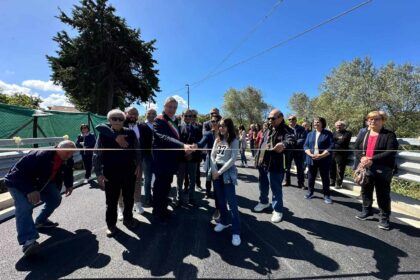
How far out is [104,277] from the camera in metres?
2.49

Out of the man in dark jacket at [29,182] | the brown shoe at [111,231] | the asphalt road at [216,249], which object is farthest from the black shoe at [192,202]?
the man in dark jacket at [29,182]

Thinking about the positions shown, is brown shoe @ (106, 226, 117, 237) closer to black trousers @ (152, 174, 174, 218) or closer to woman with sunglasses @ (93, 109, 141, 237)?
woman with sunglasses @ (93, 109, 141, 237)

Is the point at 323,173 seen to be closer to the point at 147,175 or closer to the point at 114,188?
the point at 147,175

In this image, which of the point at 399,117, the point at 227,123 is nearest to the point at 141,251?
the point at 227,123

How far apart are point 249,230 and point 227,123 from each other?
1685 millimetres

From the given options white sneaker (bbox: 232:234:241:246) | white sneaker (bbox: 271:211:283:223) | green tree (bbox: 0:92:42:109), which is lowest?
white sneaker (bbox: 232:234:241:246)

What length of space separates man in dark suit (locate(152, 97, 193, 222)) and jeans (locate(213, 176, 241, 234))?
76 cm

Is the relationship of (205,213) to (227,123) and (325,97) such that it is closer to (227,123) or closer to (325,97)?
(227,123)

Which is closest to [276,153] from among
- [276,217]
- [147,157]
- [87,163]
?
[276,217]

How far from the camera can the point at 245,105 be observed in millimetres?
55000

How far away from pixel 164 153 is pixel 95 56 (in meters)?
27.9

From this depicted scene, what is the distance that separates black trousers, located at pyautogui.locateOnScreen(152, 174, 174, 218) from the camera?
3.98 m

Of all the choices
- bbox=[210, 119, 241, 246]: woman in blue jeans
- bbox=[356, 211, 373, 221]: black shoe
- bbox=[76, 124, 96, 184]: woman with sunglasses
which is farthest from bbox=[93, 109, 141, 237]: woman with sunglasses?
bbox=[356, 211, 373, 221]: black shoe

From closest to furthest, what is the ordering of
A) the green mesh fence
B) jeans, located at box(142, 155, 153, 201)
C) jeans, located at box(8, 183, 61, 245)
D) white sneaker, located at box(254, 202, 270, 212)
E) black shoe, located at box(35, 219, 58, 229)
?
1. jeans, located at box(8, 183, 61, 245)
2. black shoe, located at box(35, 219, 58, 229)
3. white sneaker, located at box(254, 202, 270, 212)
4. jeans, located at box(142, 155, 153, 201)
5. the green mesh fence
